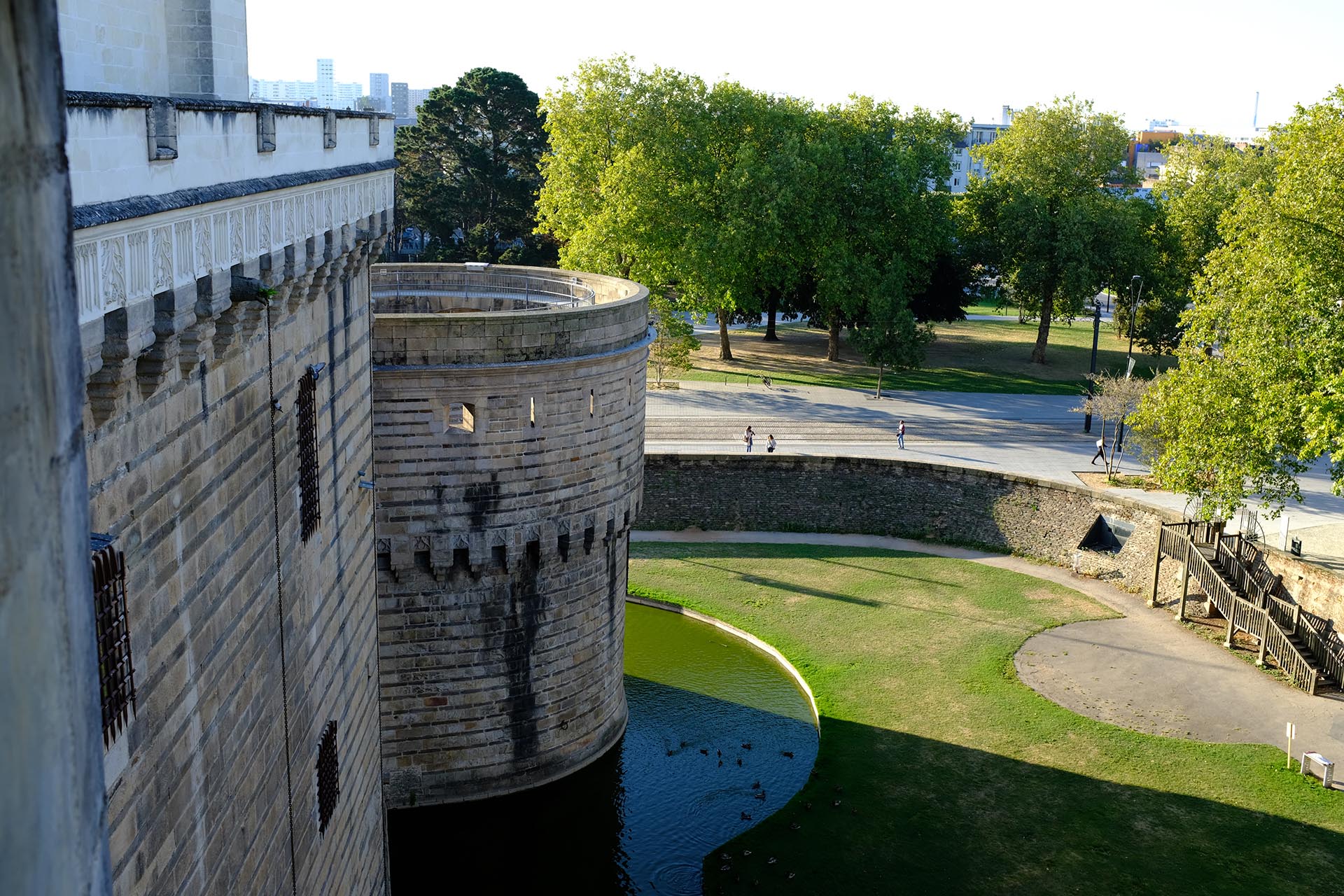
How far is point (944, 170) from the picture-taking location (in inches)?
2603

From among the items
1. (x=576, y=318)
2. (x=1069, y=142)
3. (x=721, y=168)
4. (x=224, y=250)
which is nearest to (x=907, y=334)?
(x=721, y=168)

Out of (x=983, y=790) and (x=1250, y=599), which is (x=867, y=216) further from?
(x=983, y=790)

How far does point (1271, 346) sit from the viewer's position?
31.5 metres

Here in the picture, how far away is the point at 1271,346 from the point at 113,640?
3003 centimetres

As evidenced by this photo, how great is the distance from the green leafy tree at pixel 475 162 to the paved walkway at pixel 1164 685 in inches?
1787

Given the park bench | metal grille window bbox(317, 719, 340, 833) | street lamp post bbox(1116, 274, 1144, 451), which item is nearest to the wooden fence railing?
the park bench

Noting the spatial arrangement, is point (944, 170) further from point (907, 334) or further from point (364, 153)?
point (364, 153)

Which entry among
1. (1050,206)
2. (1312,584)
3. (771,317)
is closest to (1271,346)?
(1312,584)

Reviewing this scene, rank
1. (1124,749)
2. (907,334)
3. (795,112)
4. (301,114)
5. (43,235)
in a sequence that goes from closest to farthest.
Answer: (43,235)
(301,114)
(1124,749)
(907,334)
(795,112)

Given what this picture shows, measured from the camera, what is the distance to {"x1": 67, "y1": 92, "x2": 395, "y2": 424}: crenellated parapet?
23.9ft

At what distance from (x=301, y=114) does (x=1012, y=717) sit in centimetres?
2210

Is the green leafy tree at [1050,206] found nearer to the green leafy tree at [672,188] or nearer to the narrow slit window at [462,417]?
the green leafy tree at [672,188]

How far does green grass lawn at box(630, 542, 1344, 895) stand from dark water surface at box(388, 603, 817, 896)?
0.83m

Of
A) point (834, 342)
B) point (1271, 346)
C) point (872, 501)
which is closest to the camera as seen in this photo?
A: point (1271, 346)
